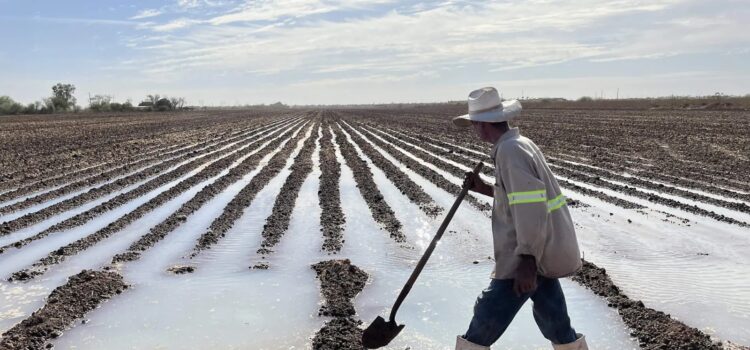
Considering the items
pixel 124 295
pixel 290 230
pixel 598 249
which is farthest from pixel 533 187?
pixel 290 230

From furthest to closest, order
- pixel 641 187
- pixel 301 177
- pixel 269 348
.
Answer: pixel 301 177, pixel 641 187, pixel 269 348

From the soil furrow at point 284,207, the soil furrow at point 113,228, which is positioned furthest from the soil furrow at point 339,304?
the soil furrow at point 113,228

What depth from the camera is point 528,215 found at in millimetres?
2715

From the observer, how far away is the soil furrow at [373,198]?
7.88m

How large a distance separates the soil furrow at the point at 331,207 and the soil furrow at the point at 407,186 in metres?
1.08

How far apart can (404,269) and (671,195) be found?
5.99 m

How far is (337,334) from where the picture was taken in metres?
4.38

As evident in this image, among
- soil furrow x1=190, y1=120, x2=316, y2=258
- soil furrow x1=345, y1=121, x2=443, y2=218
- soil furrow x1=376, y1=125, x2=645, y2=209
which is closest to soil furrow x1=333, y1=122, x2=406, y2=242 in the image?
soil furrow x1=345, y1=121, x2=443, y2=218

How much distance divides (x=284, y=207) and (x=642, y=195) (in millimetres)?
5873

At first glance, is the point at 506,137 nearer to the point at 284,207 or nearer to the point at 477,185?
the point at 477,185

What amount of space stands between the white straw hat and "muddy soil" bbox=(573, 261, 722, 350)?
2.24 m

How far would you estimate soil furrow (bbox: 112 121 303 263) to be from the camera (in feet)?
22.6

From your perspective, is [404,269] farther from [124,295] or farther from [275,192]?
[275,192]

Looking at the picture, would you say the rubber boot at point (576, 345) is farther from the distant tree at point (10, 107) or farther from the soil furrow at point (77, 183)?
the distant tree at point (10, 107)
